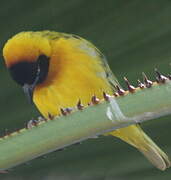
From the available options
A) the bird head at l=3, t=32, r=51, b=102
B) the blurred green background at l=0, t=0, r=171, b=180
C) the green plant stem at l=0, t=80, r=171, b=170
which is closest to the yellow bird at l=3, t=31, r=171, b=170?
the bird head at l=3, t=32, r=51, b=102

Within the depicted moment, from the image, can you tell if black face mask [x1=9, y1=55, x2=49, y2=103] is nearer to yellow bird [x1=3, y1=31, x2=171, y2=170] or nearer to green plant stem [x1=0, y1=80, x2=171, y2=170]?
yellow bird [x1=3, y1=31, x2=171, y2=170]

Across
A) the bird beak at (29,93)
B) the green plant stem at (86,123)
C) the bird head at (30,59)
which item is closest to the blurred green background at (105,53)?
the bird beak at (29,93)

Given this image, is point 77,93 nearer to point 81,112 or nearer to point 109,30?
point 109,30

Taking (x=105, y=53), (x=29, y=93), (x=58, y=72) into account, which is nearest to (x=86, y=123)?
(x=105, y=53)

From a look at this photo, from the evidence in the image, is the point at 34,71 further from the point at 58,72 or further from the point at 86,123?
the point at 86,123

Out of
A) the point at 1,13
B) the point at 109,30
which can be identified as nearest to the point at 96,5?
the point at 109,30

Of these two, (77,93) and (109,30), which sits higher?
(77,93)

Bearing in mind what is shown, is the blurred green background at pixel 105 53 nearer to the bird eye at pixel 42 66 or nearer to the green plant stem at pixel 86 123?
the green plant stem at pixel 86 123
